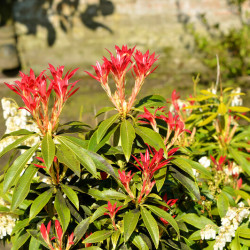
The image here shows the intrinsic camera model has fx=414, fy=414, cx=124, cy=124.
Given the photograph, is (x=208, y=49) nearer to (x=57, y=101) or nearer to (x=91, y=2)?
(x=91, y=2)

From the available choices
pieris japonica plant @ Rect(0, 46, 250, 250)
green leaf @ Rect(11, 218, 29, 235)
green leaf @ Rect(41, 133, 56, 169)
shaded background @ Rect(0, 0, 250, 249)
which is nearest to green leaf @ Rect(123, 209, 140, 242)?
pieris japonica plant @ Rect(0, 46, 250, 250)

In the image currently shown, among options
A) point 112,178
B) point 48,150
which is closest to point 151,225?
point 112,178

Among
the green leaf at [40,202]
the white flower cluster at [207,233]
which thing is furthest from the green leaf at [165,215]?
the green leaf at [40,202]

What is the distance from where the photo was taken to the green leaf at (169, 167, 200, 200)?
58.6 inches

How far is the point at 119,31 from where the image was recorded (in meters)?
5.53

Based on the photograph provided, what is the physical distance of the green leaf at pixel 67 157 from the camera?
1393mm

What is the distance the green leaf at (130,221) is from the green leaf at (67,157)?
0.23m

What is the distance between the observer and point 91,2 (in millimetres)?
5422

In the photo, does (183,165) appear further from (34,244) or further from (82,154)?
(34,244)

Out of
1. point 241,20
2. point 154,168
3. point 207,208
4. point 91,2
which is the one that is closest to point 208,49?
point 241,20

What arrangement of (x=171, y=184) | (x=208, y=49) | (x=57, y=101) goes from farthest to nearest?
(x=208, y=49)
(x=171, y=184)
(x=57, y=101)

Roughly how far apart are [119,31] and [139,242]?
4393 millimetres

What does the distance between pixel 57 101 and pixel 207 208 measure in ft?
2.65

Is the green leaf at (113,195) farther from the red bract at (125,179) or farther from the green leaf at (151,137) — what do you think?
the green leaf at (151,137)
